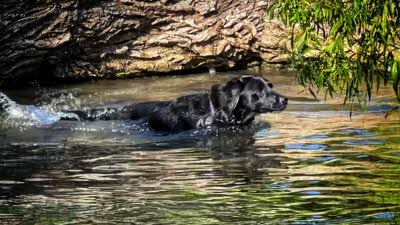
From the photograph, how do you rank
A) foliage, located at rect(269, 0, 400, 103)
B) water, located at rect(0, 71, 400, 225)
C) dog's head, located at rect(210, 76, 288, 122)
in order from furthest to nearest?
dog's head, located at rect(210, 76, 288, 122), water, located at rect(0, 71, 400, 225), foliage, located at rect(269, 0, 400, 103)

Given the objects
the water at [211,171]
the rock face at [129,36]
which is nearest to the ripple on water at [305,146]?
the water at [211,171]

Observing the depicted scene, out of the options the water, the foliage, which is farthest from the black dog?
the foliage

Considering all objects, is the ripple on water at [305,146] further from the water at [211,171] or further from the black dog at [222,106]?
the black dog at [222,106]

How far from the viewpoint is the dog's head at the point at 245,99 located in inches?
420

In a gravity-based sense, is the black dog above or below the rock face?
below

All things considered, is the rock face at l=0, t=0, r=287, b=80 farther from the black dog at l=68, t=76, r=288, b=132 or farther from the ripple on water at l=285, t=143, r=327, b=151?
the ripple on water at l=285, t=143, r=327, b=151

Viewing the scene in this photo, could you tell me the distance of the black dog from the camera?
10453 mm

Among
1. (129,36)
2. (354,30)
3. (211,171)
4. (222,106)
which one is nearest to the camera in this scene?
(354,30)

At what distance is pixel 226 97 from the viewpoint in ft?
35.0

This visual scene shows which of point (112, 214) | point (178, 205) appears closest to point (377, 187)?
point (178, 205)

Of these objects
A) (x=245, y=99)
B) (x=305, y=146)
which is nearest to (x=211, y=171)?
(x=305, y=146)

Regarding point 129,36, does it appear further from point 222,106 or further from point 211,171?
point 211,171

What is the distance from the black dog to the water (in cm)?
21

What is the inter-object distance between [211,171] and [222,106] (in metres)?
3.36
